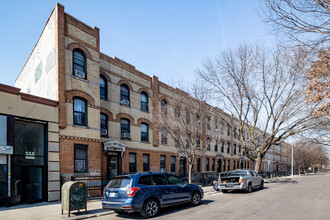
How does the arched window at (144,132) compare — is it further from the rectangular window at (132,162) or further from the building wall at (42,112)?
the building wall at (42,112)

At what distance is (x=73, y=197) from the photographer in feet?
32.8

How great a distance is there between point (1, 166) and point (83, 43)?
8.51 meters

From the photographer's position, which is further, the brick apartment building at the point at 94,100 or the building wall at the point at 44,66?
the building wall at the point at 44,66

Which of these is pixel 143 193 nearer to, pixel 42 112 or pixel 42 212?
pixel 42 212

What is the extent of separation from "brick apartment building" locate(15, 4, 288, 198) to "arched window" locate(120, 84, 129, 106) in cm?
6

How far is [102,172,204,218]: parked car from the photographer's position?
910 centimetres

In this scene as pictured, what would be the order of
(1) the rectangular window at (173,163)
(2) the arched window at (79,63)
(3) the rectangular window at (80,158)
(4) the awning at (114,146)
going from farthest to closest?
1. (1) the rectangular window at (173,163)
2. (4) the awning at (114,146)
3. (2) the arched window at (79,63)
4. (3) the rectangular window at (80,158)

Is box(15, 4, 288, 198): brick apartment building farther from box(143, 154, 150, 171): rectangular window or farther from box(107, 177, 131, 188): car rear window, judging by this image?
box(107, 177, 131, 188): car rear window

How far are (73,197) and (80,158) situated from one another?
5.62 meters

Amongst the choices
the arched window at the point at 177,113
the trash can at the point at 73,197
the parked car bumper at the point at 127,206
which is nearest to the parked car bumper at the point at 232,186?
the arched window at the point at 177,113

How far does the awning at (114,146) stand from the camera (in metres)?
17.5

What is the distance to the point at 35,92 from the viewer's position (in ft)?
59.6

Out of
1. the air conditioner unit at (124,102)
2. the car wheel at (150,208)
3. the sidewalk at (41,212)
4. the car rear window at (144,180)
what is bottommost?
the sidewalk at (41,212)

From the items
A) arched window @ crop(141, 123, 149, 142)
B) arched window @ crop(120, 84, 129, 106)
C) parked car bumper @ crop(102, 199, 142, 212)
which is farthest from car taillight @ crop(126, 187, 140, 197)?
arched window @ crop(141, 123, 149, 142)
